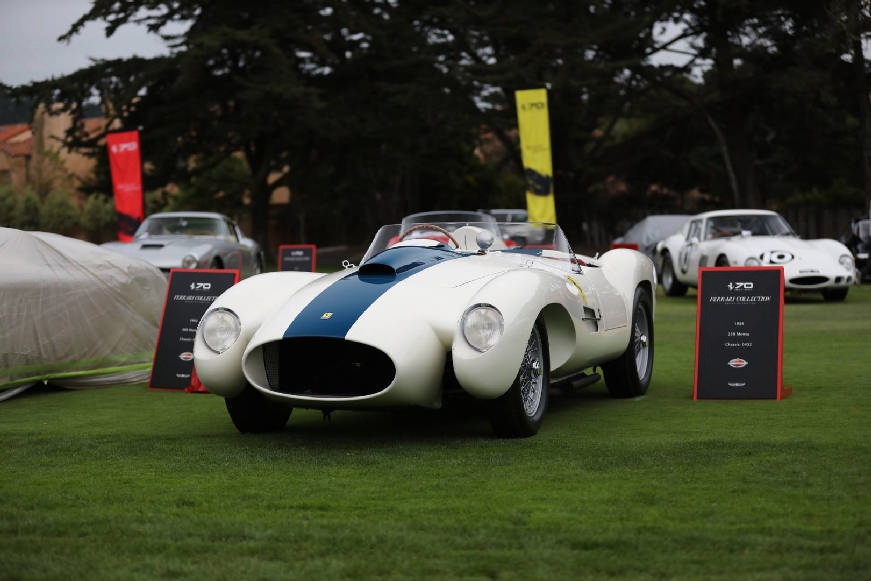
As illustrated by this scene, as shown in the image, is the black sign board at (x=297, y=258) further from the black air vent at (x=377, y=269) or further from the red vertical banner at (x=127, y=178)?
the black air vent at (x=377, y=269)

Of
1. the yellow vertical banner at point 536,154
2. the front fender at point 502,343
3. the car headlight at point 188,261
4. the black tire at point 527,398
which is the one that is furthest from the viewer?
the yellow vertical banner at point 536,154

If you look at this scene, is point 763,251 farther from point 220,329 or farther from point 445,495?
point 445,495

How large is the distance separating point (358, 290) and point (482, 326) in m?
0.80

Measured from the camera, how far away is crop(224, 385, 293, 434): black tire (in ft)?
22.1

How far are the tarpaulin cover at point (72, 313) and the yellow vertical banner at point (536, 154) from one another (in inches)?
651

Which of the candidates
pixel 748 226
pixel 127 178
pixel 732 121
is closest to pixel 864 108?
pixel 732 121

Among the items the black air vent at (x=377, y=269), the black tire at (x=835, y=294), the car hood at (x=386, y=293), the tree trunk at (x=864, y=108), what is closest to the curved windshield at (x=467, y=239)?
the car hood at (x=386, y=293)

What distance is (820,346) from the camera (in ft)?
39.4

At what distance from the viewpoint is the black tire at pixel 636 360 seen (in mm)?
8461

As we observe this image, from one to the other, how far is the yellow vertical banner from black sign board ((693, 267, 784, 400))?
692 inches

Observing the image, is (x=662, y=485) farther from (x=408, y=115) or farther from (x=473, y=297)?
(x=408, y=115)

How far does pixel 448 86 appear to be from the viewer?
38125 millimetres

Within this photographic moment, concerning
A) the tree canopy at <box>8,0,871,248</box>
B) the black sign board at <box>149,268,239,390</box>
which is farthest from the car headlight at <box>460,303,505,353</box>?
the tree canopy at <box>8,0,871,248</box>

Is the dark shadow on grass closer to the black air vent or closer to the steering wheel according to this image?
the black air vent
